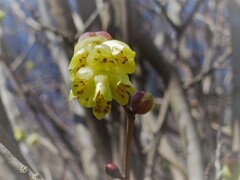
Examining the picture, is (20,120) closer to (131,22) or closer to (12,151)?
(131,22)

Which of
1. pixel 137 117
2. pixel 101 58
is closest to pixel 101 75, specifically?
pixel 101 58

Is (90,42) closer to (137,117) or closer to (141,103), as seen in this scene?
(141,103)

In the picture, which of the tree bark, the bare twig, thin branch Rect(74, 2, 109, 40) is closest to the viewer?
the bare twig

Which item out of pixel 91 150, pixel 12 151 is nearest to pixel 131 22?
pixel 91 150

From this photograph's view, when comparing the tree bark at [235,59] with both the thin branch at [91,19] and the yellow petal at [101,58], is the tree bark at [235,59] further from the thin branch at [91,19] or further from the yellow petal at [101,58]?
the yellow petal at [101,58]

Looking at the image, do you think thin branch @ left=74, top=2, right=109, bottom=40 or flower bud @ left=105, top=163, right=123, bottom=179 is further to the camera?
thin branch @ left=74, top=2, right=109, bottom=40

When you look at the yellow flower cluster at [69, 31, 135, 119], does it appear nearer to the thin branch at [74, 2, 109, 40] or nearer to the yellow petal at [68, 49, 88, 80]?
the yellow petal at [68, 49, 88, 80]

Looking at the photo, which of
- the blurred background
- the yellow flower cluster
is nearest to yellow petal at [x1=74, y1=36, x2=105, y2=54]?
the yellow flower cluster

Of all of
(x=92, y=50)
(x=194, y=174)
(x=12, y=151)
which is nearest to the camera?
(x=12, y=151)
